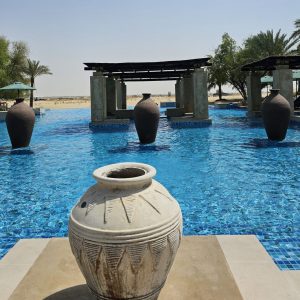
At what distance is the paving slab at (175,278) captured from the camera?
122 inches

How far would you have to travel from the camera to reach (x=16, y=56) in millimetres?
43312

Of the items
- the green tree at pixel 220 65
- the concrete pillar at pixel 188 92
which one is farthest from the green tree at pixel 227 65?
the concrete pillar at pixel 188 92

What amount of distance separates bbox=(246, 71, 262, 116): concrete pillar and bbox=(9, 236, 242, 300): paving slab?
2237cm

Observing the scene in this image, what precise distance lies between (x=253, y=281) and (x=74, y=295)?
170 centimetres

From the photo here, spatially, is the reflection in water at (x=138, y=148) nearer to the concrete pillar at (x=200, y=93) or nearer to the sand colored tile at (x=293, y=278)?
the concrete pillar at (x=200, y=93)

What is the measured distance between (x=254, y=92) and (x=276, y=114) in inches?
506

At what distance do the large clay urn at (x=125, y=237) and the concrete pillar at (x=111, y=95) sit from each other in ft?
78.3

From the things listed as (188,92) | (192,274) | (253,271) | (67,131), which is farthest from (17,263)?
(188,92)

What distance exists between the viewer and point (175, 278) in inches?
132

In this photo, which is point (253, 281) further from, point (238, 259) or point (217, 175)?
point (217, 175)

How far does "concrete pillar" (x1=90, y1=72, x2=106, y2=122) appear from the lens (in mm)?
20822

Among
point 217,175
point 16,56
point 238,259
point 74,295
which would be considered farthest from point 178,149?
point 16,56

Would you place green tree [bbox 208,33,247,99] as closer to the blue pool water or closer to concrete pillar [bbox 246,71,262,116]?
concrete pillar [bbox 246,71,262,116]

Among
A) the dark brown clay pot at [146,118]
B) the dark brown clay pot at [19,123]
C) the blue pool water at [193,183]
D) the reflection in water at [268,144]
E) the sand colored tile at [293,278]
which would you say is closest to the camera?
the sand colored tile at [293,278]
